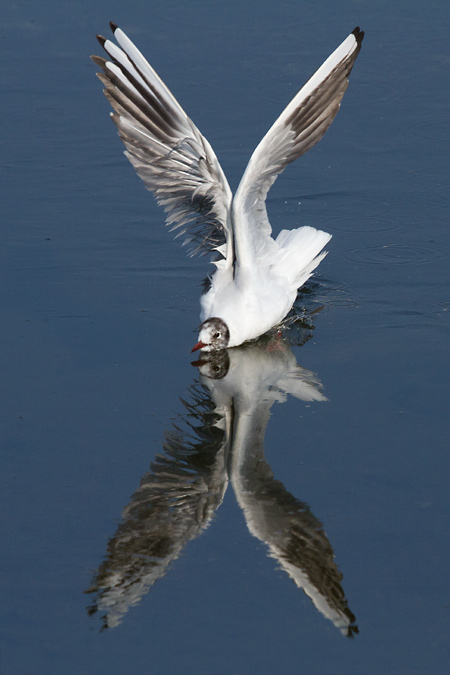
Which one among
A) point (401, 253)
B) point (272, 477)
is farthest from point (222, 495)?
point (401, 253)

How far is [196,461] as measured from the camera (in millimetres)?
4660

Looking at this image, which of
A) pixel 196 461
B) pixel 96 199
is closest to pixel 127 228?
pixel 96 199

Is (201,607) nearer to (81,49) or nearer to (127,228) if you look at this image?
(127,228)

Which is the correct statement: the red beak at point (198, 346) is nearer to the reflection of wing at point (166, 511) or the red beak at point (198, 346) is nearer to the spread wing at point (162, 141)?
the reflection of wing at point (166, 511)

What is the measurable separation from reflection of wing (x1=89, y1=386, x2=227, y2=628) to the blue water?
10 millimetres

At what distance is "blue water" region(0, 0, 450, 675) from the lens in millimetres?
3607

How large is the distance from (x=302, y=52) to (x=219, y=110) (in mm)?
1258

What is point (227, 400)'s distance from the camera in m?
5.16

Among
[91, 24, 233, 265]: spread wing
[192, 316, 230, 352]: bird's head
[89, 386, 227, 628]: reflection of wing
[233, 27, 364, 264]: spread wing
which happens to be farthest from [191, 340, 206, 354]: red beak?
[91, 24, 233, 265]: spread wing

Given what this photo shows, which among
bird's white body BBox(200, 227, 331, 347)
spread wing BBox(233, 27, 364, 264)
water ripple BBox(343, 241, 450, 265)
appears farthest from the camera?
water ripple BBox(343, 241, 450, 265)

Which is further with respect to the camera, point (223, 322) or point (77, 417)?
point (223, 322)

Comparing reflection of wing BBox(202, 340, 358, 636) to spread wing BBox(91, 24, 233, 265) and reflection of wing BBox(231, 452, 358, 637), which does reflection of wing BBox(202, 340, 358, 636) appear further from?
spread wing BBox(91, 24, 233, 265)

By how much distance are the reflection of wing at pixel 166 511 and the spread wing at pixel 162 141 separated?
130 centimetres

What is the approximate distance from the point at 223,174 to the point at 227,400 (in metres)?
1.30
